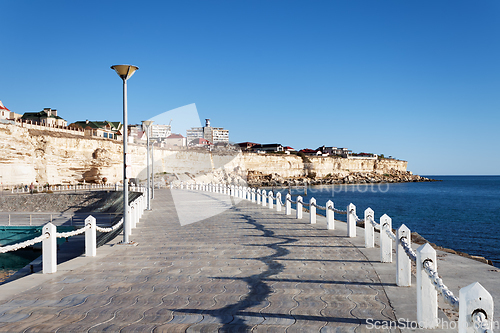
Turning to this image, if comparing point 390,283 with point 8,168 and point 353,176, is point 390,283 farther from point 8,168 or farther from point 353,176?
point 353,176

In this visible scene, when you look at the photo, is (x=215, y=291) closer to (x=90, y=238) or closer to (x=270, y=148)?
(x=90, y=238)

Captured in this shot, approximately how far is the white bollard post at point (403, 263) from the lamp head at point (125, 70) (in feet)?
29.7

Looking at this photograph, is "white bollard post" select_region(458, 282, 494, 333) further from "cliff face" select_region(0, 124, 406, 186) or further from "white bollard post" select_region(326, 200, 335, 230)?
"cliff face" select_region(0, 124, 406, 186)

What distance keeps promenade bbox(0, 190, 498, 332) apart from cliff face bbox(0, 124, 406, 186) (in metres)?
9.06

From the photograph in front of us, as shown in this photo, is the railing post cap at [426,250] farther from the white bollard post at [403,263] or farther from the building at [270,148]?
the building at [270,148]

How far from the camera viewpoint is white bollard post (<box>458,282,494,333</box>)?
306cm

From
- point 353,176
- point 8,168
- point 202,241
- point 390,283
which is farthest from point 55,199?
point 353,176

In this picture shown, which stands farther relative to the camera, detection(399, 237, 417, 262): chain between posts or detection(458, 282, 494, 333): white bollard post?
detection(399, 237, 417, 262): chain between posts

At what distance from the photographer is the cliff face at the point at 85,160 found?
50500mm

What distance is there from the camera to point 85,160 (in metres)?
64.3

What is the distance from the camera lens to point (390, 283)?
6492mm

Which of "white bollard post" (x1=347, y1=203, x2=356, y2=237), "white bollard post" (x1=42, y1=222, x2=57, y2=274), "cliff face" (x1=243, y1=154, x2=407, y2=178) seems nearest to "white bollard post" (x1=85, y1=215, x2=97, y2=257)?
"white bollard post" (x1=42, y1=222, x2=57, y2=274)

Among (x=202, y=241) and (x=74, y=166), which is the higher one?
(x=74, y=166)

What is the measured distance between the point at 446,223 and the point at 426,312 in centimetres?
3588
